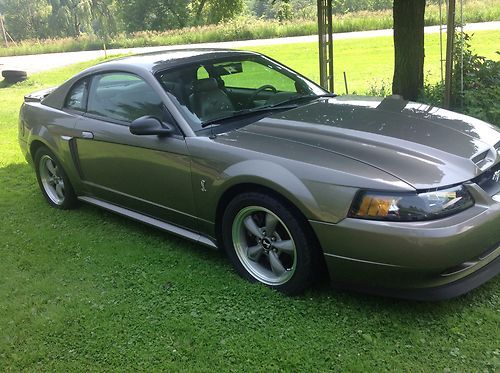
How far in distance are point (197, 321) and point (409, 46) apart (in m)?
5.33

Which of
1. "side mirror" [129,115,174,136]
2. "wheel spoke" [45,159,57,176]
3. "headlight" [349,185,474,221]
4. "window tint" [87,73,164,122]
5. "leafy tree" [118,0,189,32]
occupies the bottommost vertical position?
"wheel spoke" [45,159,57,176]

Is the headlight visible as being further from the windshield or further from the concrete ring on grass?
the concrete ring on grass

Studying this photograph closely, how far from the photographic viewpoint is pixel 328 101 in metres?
4.12

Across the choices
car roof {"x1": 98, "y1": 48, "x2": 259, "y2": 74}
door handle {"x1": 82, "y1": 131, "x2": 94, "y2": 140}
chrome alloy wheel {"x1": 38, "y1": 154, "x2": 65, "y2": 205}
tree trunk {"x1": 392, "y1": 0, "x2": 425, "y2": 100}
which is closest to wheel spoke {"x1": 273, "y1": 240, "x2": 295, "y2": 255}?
car roof {"x1": 98, "y1": 48, "x2": 259, "y2": 74}

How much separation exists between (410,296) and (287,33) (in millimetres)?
26462

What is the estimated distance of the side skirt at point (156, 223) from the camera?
11.9 ft

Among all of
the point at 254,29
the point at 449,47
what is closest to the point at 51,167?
the point at 449,47

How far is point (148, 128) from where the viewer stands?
3.50 meters

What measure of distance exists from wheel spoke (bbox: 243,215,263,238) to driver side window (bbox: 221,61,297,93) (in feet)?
4.35

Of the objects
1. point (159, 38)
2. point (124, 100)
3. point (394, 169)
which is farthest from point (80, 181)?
point (159, 38)

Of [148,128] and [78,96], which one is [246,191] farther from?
[78,96]

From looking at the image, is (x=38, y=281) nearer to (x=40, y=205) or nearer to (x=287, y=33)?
(x=40, y=205)

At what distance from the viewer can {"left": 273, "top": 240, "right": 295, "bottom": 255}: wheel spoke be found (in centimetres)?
311

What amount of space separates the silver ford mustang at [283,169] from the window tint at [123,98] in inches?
0.5
